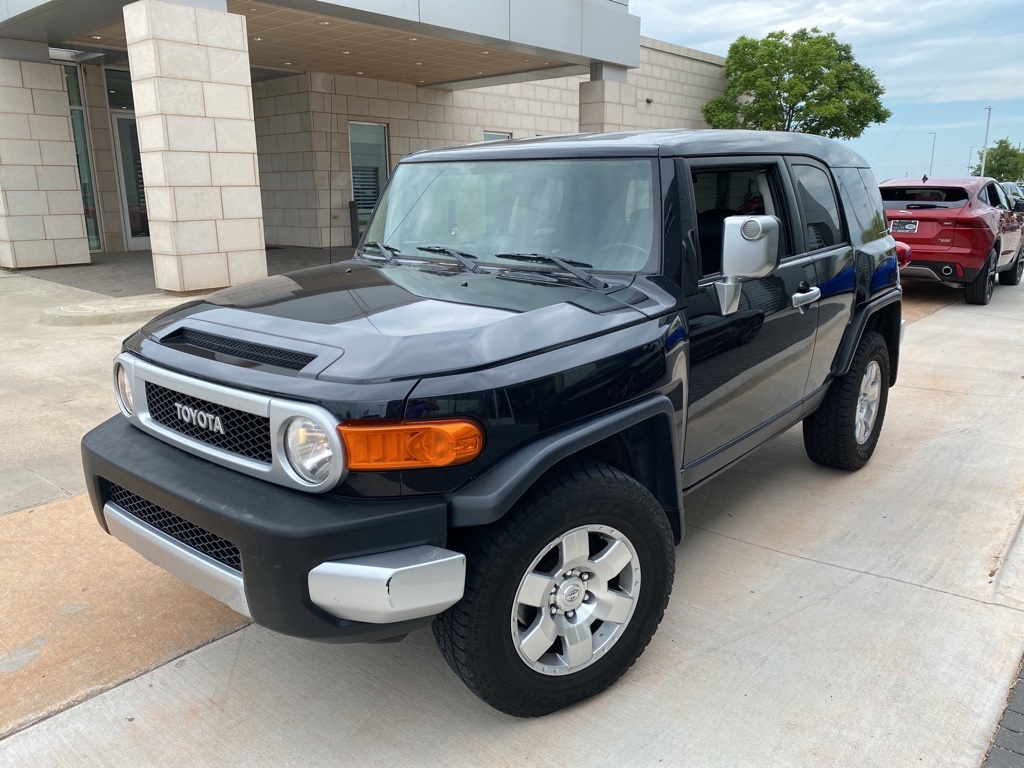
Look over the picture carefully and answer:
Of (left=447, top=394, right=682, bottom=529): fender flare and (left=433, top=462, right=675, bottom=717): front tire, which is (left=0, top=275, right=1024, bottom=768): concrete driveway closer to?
(left=433, top=462, right=675, bottom=717): front tire

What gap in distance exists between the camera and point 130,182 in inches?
669

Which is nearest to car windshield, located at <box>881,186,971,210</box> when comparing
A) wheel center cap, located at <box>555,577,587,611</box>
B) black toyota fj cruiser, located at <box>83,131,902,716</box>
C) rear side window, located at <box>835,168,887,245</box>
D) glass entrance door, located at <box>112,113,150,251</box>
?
rear side window, located at <box>835,168,887,245</box>

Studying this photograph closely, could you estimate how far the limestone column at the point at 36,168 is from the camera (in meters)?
13.3

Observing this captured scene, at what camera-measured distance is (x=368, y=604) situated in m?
2.14

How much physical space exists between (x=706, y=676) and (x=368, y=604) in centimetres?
140

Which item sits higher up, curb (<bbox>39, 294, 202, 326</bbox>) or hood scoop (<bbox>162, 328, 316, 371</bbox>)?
hood scoop (<bbox>162, 328, 316, 371</bbox>)

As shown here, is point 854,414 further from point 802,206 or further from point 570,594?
point 570,594

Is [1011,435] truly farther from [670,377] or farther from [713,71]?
[713,71]

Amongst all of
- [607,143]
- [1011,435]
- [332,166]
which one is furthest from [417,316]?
[332,166]

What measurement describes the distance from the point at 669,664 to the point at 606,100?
15420mm

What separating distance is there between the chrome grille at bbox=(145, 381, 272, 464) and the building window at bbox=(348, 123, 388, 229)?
1672 cm

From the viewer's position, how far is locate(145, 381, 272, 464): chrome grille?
93.0 inches

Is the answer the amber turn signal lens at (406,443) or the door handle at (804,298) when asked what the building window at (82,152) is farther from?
the amber turn signal lens at (406,443)

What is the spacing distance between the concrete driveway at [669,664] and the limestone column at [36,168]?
36.9 feet
